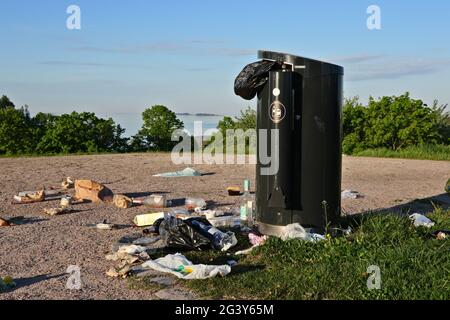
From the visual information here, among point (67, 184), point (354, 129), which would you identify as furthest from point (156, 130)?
point (67, 184)

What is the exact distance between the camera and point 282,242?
5.38 m

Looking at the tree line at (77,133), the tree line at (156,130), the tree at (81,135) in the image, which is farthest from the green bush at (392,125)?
the tree at (81,135)

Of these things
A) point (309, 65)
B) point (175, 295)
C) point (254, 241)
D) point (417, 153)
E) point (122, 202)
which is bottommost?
point (175, 295)

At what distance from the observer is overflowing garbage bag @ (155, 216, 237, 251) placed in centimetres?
557

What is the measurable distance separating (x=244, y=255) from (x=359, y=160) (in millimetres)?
11914

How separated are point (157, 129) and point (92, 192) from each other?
11.6 meters

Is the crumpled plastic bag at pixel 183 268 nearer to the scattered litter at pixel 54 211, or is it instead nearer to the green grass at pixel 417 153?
the scattered litter at pixel 54 211

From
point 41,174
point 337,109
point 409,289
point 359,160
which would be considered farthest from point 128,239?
point 359,160

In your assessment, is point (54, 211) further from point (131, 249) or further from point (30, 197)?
point (131, 249)

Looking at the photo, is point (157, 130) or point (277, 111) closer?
point (277, 111)

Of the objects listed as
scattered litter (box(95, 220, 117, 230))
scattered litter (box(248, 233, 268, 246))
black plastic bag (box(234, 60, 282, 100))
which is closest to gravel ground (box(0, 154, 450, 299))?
scattered litter (box(95, 220, 117, 230))

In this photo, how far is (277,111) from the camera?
5918 millimetres

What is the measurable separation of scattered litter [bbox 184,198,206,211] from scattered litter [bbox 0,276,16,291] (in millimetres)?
3677

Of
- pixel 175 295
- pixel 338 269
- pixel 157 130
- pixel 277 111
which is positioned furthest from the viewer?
pixel 157 130
